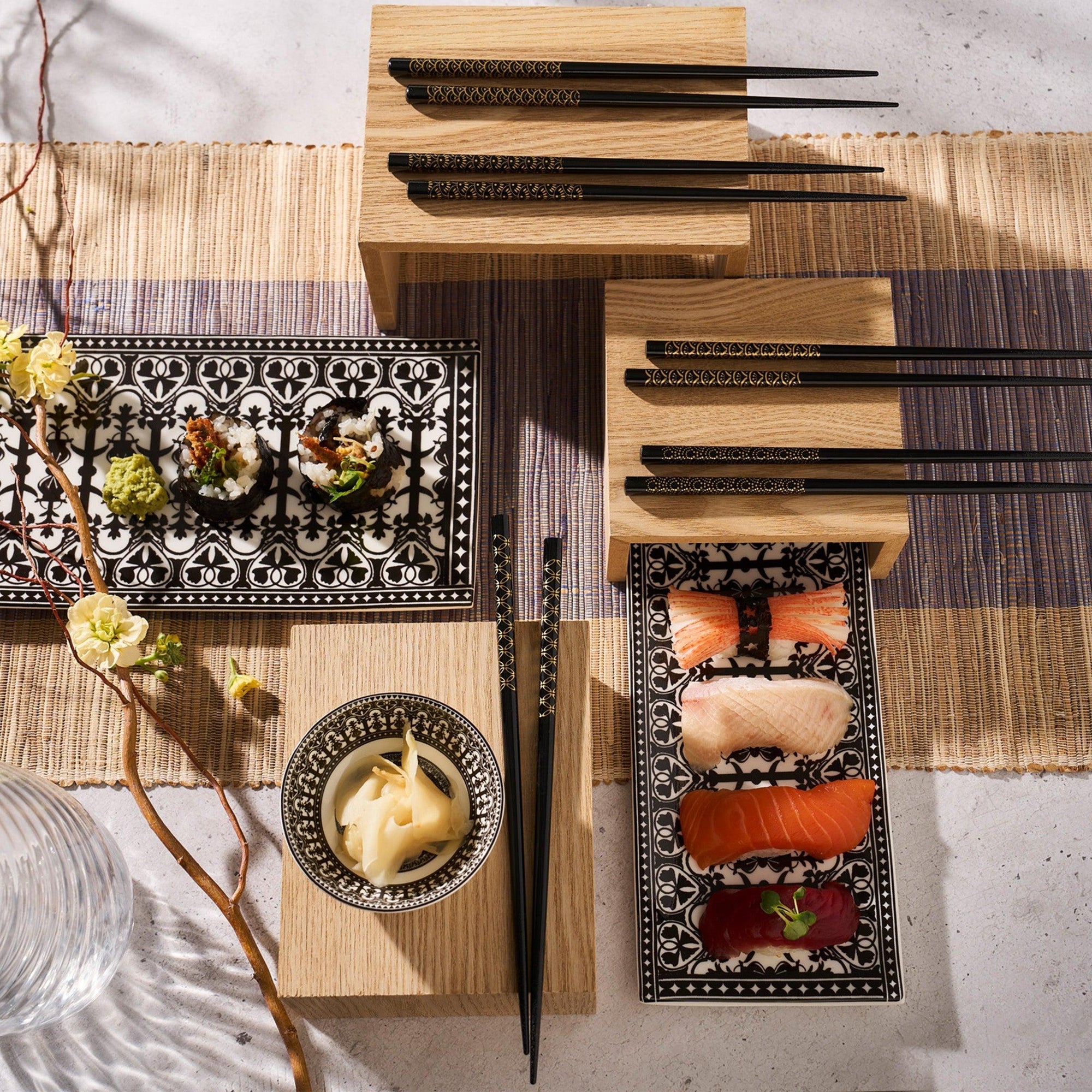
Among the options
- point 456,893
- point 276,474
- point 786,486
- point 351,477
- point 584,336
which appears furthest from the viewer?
point 584,336

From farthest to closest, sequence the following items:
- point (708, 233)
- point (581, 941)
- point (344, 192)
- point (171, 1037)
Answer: point (344, 192)
point (171, 1037)
point (708, 233)
point (581, 941)

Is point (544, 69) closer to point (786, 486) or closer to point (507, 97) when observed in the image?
point (507, 97)

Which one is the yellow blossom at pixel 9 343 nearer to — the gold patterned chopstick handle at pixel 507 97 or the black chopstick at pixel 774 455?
the gold patterned chopstick handle at pixel 507 97

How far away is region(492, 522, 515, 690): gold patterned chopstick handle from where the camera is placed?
1.28 m

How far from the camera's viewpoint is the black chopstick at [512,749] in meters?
1.25

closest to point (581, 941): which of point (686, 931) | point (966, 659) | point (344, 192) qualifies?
point (686, 931)

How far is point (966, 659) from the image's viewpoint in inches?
63.1

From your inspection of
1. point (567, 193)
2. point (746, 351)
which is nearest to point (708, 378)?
point (746, 351)

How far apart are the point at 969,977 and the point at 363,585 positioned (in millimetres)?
1159

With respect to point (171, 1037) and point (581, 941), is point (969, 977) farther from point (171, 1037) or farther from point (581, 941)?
point (171, 1037)

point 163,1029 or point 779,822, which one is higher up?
point 779,822

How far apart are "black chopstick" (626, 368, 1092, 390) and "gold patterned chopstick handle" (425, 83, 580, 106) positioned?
1.35ft

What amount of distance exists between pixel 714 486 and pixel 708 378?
169 mm

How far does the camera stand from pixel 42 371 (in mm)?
1434
